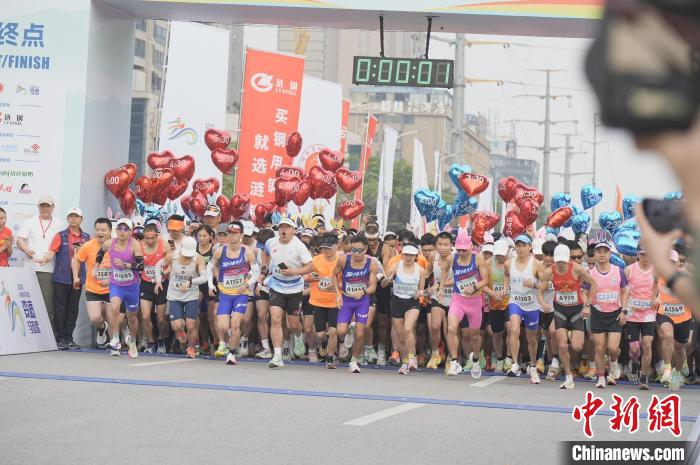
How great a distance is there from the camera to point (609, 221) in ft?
67.6

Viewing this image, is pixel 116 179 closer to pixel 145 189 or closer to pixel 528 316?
pixel 145 189

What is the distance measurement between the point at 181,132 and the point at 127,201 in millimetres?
6586

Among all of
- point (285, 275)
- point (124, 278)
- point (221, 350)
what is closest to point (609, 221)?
point (285, 275)

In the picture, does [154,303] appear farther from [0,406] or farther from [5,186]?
[0,406]

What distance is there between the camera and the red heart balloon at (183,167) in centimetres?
2156

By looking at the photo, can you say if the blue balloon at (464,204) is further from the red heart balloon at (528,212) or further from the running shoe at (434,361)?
the running shoe at (434,361)

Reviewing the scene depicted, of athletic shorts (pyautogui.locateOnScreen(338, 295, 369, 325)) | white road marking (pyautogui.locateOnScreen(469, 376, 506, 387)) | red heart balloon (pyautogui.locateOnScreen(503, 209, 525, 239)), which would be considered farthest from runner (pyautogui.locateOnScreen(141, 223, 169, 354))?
red heart balloon (pyautogui.locateOnScreen(503, 209, 525, 239))

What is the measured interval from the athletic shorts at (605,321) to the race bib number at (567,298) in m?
0.28

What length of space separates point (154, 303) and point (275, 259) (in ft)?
8.08

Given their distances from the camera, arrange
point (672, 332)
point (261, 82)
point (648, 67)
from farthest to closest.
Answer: point (261, 82) < point (672, 332) < point (648, 67)

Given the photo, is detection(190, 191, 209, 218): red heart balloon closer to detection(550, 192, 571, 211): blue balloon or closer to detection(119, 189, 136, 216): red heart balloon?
detection(119, 189, 136, 216): red heart balloon

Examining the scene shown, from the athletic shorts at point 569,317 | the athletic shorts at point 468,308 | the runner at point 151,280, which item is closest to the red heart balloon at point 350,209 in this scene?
the runner at point 151,280

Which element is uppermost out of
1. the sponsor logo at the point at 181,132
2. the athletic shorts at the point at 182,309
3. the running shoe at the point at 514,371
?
the sponsor logo at the point at 181,132

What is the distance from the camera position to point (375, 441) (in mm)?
8883
